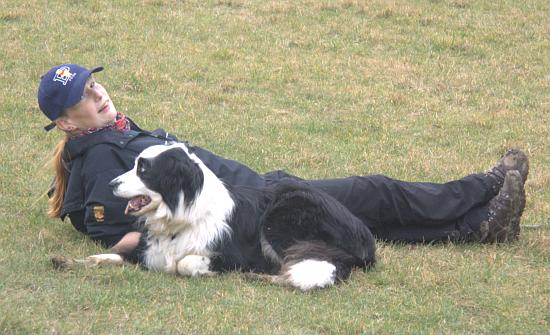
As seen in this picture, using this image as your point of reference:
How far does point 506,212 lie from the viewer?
Result: 681cm

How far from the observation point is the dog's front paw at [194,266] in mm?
5887

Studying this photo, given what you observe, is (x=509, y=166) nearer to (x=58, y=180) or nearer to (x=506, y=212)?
(x=506, y=212)

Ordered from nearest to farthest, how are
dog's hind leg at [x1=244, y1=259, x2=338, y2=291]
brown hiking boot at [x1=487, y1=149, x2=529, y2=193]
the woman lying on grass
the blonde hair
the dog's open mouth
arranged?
dog's hind leg at [x1=244, y1=259, x2=338, y2=291] < the dog's open mouth < the woman lying on grass < the blonde hair < brown hiking boot at [x1=487, y1=149, x2=529, y2=193]

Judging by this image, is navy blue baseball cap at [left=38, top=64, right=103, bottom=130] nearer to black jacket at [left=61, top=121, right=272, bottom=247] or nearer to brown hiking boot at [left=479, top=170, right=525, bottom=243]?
black jacket at [left=61, top=121, right=272, bottom=247]

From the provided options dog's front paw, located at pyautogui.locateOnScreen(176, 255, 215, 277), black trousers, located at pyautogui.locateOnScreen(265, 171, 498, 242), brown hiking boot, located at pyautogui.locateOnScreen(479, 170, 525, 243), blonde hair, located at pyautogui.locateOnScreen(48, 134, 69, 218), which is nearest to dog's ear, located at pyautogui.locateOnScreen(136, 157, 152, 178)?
dog's front paw, located at pyautogui.locateOnScreen(176, 255, 215, 277)

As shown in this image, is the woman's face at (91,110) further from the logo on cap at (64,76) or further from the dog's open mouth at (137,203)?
the dog's open mouth at (137,203)

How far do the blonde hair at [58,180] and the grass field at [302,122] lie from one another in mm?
188

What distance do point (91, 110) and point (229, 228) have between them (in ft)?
4.46

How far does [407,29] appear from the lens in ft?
46.6

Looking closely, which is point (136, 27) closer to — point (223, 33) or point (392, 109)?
point (223, 33)

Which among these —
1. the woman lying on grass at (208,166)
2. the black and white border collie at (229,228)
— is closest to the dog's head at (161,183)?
the black and white border collie at (229,228)

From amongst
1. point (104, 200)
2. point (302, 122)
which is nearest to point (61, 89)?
point (104, 200)

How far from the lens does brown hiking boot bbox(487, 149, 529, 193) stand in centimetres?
698

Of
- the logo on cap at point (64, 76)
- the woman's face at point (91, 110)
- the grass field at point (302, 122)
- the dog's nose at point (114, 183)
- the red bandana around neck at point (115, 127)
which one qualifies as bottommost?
the grass field at point (302, 122)
